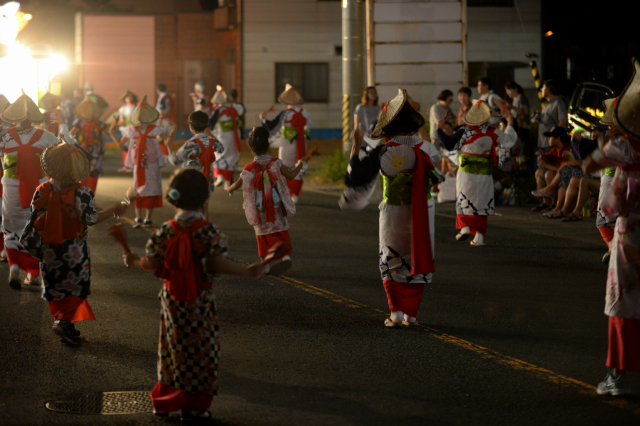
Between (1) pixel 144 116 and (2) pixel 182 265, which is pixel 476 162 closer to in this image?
(1) pixel 144 116

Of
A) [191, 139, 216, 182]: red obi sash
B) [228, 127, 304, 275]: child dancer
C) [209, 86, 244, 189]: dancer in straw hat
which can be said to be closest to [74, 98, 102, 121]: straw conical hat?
[191, 139, 216, 182]: red obi sash

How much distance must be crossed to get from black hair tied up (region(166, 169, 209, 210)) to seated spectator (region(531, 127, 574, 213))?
319 inches

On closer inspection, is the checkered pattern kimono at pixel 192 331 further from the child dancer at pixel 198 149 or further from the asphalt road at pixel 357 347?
the child dancer at pixel 198 149

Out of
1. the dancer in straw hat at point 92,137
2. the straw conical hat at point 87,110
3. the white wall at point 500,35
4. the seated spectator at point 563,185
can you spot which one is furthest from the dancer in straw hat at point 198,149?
the white wall at point 500,35

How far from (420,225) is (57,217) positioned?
2.64 metres

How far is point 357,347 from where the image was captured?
5.91 m

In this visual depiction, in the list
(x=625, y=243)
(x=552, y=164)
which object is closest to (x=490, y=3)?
(x=552, y=164)

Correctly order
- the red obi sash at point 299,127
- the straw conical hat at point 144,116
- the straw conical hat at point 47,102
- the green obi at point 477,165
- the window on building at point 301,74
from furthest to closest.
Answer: the window on building at point 301,74, the straw conical hat at point 47,102, the red obi sash at point 299,127, the straw conical hat at point 144,116, the green obi at point 477,165

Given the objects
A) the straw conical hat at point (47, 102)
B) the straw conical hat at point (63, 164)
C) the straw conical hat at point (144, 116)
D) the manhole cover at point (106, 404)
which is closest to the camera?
the manhole cover at point (106, 404)

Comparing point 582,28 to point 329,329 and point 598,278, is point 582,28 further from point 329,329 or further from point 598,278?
point 329,329

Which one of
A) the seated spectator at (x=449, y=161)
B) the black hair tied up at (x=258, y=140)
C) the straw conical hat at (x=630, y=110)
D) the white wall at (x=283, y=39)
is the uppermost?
the white wall at (x=283, y=39)

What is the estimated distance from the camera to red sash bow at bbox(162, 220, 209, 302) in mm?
4363

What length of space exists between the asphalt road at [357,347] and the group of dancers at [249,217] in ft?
0.98

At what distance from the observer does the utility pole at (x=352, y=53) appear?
1620 centimetres
